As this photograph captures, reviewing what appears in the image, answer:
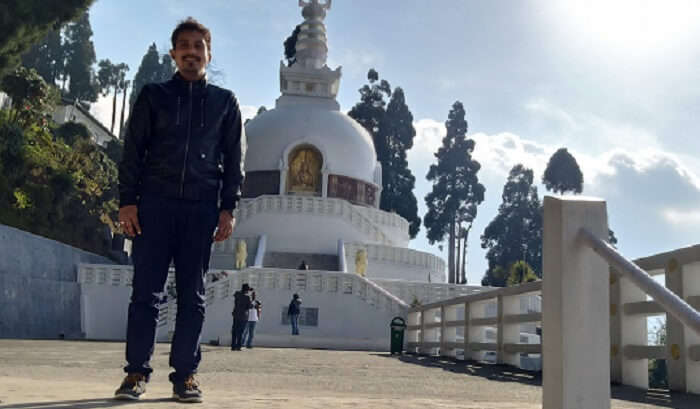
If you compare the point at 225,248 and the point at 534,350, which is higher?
the point at 225,248

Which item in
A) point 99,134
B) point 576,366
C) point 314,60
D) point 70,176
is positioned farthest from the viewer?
point 99,134

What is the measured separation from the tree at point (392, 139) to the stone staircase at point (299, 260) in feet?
65.8

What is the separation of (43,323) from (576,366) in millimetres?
20328

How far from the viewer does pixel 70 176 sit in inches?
1000

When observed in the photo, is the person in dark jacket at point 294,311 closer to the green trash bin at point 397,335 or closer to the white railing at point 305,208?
the green trash bin at point 397,335

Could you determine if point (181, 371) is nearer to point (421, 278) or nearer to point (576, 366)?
point (576, 366)

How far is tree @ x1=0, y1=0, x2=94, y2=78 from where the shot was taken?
19.6 m

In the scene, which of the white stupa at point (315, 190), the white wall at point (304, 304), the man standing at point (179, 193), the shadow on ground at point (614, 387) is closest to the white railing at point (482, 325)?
the shadow on ground at point (614, 387)

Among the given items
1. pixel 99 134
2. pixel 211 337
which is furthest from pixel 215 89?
pixel 99 134

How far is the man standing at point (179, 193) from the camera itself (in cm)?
452

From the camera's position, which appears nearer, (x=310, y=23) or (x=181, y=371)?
(x=181, y=371)

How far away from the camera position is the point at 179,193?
4555 millimetres

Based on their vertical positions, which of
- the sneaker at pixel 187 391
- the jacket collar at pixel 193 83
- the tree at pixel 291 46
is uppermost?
the tree at pixel 291 46

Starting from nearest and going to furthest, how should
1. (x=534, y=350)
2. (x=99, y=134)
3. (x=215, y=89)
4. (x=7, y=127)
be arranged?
(x=215, y=89)
(x=534, y=350)
(x=7, y=127)
(x=99, y=134)
